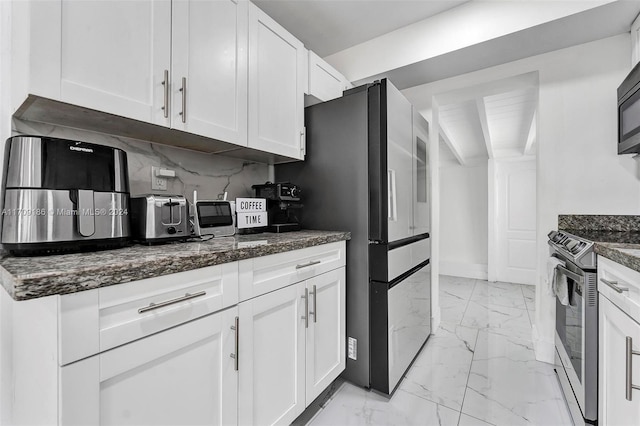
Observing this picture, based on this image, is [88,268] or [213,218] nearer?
[88,268]

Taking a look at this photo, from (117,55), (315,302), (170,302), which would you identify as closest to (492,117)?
(315,302)

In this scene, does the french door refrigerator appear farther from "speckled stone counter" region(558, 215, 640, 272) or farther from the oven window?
"speckled stone counter" region(558, 215, 640, 272)

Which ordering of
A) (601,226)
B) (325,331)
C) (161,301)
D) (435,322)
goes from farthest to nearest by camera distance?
(435,322)
(601,226)
(325,331)
(161,301)

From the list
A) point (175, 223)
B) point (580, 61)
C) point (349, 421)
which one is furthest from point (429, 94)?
point (349, 421)

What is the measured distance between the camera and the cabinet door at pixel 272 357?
1137 millimetres

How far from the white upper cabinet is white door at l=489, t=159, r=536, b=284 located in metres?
3.94

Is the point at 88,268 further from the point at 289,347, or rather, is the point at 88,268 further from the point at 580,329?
the point at 580,329

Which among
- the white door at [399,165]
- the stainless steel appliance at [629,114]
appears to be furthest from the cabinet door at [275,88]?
the stainless steel appliance at [629,114]

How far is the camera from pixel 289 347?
4.44 feet

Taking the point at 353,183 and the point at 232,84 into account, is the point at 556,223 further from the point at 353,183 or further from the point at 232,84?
the point at 232,84

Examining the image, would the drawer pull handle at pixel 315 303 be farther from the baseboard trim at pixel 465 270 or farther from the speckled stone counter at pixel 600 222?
the baseboard trim at pixel 465 270

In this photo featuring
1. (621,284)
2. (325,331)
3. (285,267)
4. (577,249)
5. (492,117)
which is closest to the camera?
(621,284)

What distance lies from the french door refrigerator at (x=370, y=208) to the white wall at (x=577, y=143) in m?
1.07

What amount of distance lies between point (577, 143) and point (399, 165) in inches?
54.0
